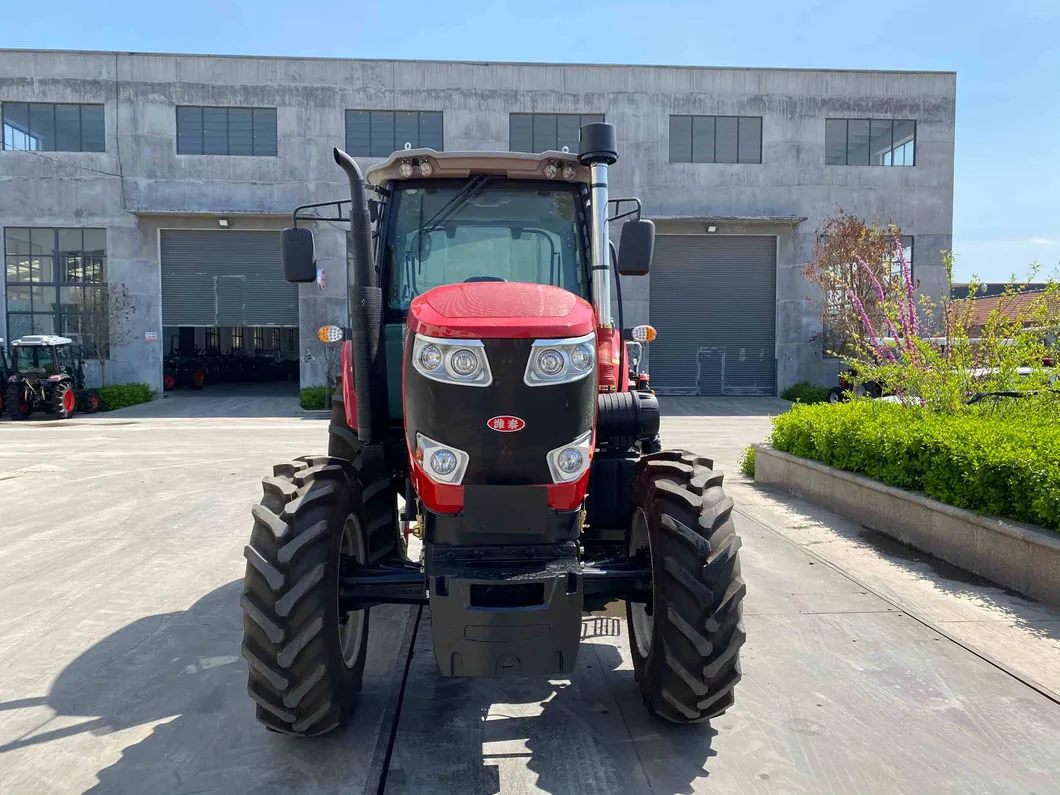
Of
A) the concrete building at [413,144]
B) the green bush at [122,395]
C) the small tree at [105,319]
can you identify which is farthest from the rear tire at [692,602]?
the small tree at [105,319]

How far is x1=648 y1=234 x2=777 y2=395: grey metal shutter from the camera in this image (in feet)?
88.5

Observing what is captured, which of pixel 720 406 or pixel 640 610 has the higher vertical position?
pixel 640 610

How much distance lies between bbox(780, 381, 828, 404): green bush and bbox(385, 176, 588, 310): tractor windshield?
2201 centimetres

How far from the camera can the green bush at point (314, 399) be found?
2381 cm

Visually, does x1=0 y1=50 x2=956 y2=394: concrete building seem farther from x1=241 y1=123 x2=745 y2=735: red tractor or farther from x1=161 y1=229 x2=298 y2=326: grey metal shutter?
x1=241 y1=123 x2=745 y2=735: red tractor

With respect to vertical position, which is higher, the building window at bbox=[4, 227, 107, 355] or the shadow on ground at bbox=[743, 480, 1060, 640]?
the building window at bbox=[4, 227, 107, 355]

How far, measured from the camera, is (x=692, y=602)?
11.1 feet

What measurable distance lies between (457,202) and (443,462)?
6.26 ft

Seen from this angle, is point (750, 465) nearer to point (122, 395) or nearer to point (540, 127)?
point (540, 127)

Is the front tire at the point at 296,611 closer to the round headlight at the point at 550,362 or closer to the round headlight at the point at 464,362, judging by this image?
the round headlight at the point at 464,362

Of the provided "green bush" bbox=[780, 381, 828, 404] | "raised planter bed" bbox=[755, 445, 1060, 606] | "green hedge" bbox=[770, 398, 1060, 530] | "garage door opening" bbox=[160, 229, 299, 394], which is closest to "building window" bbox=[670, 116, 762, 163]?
"green bush" bbox=[780, 381, 828, 404]

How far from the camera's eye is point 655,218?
84.6 feet

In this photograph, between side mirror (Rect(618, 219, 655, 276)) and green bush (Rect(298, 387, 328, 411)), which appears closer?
side mirror (Rect(618, 219, 655, 276))

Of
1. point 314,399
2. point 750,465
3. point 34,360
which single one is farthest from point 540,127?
point 750,465
